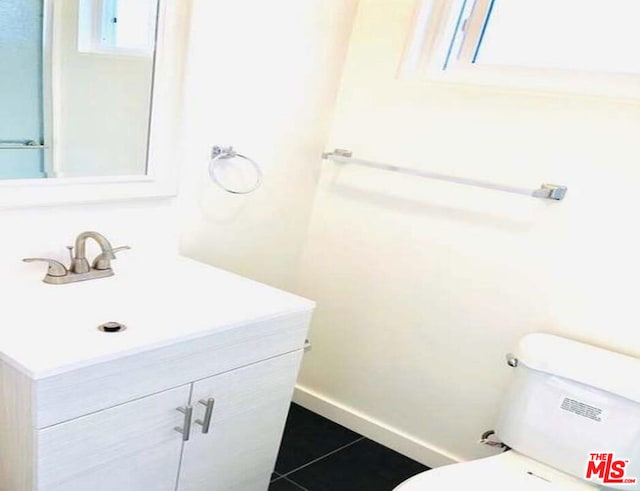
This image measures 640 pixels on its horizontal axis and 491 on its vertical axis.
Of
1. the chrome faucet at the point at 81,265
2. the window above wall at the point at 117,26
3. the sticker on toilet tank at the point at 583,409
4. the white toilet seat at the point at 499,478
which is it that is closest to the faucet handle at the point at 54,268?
the chrome faucet at the point at 81,265

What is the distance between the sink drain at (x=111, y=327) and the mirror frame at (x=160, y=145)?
0.37 metres

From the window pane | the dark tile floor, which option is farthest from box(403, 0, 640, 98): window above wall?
the dark tile floor

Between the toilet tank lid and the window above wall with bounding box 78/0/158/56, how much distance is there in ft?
4.47

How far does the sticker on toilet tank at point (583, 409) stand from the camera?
139 cm

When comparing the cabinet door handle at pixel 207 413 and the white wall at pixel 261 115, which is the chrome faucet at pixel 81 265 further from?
the cabinet door handle at pixel 207 413

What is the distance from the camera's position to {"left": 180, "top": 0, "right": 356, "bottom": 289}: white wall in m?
1.55

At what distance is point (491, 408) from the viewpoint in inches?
71.1

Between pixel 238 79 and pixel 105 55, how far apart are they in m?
0.40

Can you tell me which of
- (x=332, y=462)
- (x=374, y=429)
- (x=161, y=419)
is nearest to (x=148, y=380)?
(x=161, y=419)

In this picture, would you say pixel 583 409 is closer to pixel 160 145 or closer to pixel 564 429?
pixel 564 429

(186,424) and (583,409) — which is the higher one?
(583,409)

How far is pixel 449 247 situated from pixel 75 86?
1247 millimetres

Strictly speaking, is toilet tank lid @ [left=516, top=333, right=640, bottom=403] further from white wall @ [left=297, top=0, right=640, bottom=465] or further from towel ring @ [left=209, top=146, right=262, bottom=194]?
towel ring @ [left=209, top=146, right=262, bottom=194]

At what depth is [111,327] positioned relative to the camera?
3.71 ft
